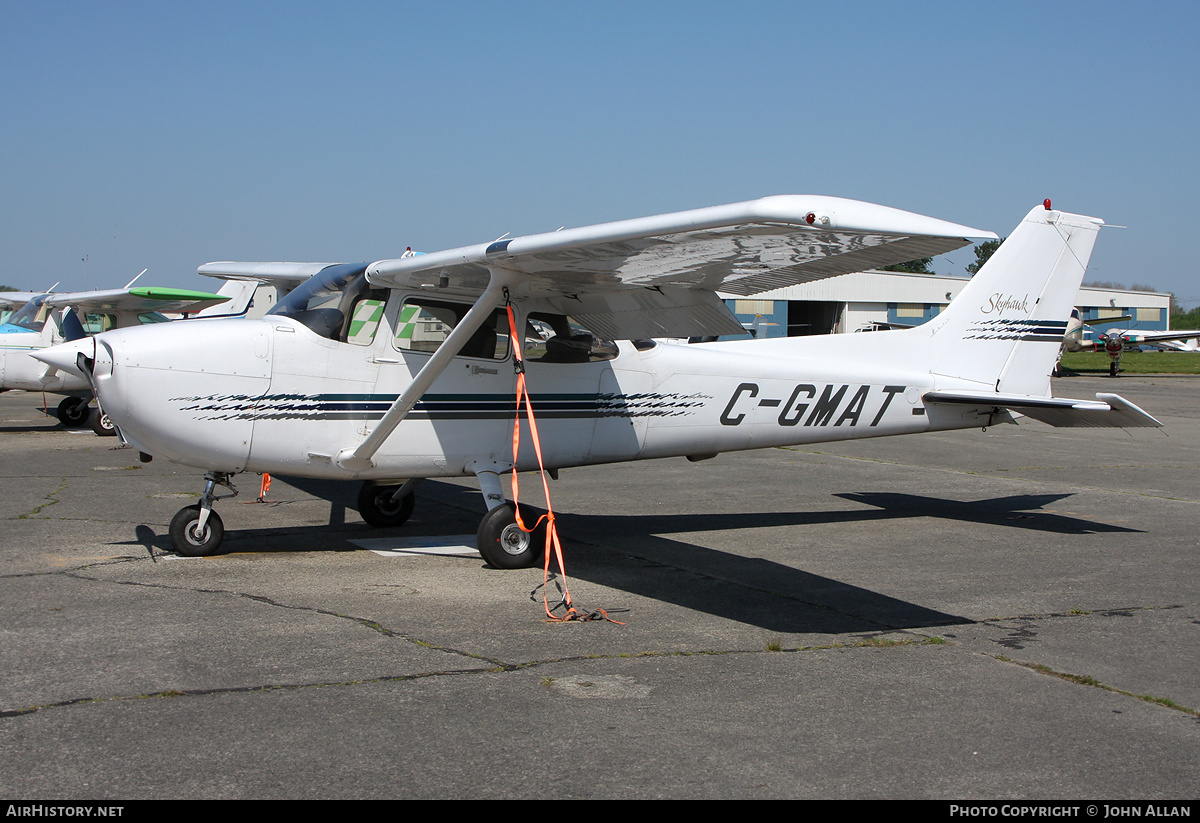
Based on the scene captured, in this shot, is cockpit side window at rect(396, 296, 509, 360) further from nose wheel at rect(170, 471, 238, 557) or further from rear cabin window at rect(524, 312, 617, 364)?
nose wheel at rect(170, 471, 238, 557)

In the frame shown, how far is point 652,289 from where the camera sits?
7059mm

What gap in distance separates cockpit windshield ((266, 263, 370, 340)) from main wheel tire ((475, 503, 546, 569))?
1739 millimetres

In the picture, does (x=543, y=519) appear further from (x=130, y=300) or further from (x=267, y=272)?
(x=130, y=300)

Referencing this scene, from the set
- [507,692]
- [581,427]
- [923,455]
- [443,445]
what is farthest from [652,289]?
[923,455]

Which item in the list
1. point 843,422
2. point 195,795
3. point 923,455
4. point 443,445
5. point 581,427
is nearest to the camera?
point 195,795

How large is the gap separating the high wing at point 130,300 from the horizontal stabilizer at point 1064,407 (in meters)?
14.8

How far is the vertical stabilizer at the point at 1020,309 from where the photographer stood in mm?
9336

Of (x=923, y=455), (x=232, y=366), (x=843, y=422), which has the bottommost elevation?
(x=923, y=455)

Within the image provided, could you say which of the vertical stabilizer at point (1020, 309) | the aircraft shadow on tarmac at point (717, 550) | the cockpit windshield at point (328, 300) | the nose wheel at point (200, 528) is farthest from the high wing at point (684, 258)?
the vertical stabilizer at point (1020, 309)

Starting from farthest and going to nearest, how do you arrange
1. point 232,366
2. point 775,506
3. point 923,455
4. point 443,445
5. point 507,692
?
point 923,455
point 775,506
point 443,445
point 232,366
point 507,692

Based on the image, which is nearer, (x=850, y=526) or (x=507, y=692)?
(x=507, y=692)

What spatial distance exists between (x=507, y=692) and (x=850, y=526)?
530 centimetres

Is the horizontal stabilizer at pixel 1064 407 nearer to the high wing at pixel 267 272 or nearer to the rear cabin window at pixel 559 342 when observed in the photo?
the rear cabin window at pixel 559 342

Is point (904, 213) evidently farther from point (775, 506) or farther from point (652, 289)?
point (775, 506)
